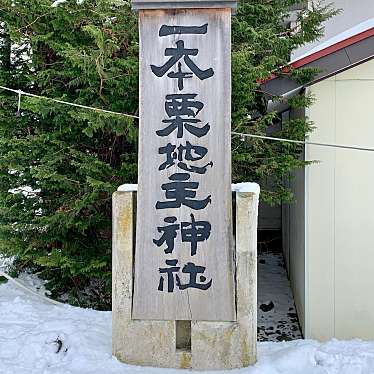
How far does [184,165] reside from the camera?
4371 millimetres

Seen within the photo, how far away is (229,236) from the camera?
4.36m

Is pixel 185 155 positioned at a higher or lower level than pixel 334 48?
lower

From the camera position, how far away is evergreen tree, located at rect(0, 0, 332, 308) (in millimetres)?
6000

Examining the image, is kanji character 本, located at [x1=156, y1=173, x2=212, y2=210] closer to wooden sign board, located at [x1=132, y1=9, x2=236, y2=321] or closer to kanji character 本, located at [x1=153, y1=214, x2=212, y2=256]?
wooden sign board, located at [x1=132, y1=9, x2=236, y2=321]

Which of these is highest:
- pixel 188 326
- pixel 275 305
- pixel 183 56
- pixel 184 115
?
pixel 183 56

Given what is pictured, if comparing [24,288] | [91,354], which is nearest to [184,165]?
[91,354]

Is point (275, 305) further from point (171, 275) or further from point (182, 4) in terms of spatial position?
point (182, 4)

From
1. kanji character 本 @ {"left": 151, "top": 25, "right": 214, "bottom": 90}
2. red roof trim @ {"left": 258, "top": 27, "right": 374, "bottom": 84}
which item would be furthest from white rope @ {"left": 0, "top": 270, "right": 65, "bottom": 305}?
red roof trim @ {"left": 258, "top": 27, "right": 374, "bottom": 84}

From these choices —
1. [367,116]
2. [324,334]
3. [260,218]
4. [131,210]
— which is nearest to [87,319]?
[131,210]

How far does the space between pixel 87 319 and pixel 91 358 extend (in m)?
1.22

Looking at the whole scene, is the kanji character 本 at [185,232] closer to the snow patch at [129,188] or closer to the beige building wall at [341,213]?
the snow patch at [129,188]

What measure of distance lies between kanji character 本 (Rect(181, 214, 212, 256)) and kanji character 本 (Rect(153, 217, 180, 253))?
7 centimetres

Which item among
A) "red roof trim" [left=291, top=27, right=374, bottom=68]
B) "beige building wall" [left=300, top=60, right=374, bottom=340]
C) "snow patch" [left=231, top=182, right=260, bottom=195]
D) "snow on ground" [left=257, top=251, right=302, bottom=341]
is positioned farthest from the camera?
"snow on ground" [left=257, top=251, right=302, bottom=341]

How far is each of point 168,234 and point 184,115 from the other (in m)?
1.02
